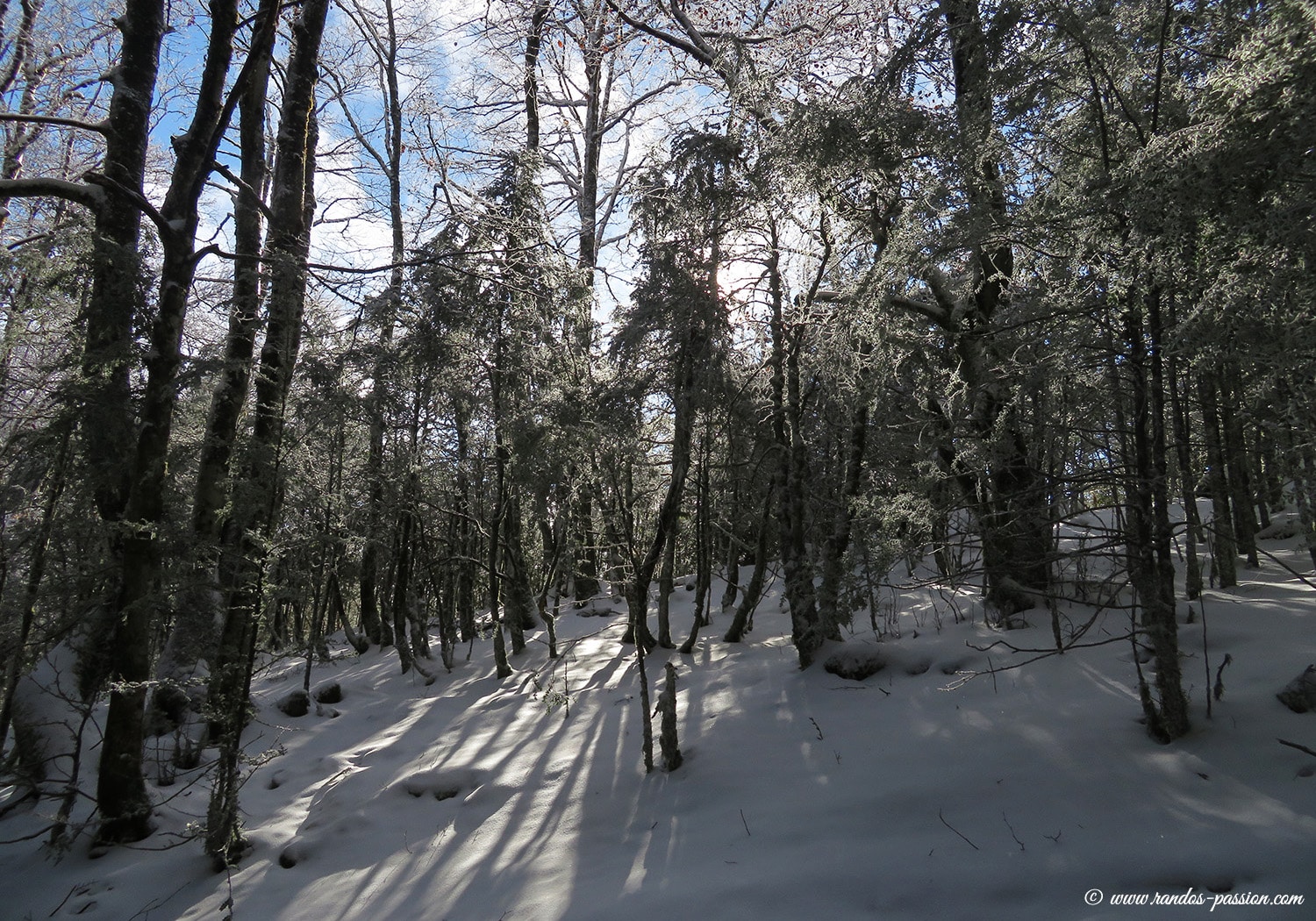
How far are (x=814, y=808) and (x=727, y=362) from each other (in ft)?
16.4

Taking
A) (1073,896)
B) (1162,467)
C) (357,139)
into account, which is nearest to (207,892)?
(1073,896)

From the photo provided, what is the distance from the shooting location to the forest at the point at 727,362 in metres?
3.74

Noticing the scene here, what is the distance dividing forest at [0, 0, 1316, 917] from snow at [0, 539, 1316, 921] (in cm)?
28

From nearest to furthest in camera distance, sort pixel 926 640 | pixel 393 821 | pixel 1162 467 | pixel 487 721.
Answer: pixel 1162 467 < pixel 393 821 < pixel 926 640 < pixel 487 721

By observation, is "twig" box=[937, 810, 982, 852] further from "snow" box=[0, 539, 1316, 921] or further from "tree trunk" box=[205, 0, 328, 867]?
"tree trunk" box=[205, 0, 328, 867]

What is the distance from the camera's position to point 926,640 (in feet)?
21.6

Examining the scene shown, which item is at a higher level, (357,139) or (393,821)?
(357,139)

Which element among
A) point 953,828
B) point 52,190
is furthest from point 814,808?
point 52,190

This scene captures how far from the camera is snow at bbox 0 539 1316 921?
3.36 m

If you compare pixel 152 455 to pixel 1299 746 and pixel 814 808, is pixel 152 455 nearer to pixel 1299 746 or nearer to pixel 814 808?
pixel 814 808

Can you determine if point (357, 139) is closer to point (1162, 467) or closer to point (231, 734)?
point (231, 734)

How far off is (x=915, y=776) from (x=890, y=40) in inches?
315

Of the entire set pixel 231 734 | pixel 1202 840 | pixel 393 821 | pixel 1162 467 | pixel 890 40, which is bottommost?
pixel 393 821

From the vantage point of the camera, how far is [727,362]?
7.93 metres
